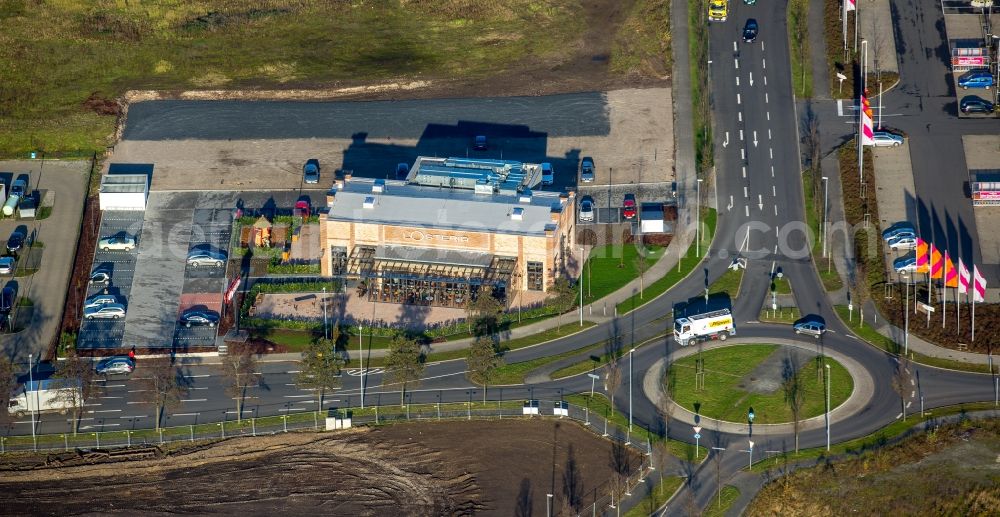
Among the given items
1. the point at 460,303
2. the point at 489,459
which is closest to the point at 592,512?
the point at 489,459

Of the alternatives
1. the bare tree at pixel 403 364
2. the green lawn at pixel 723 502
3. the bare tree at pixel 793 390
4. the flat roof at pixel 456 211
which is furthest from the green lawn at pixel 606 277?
the green lawn at pixel 723 502

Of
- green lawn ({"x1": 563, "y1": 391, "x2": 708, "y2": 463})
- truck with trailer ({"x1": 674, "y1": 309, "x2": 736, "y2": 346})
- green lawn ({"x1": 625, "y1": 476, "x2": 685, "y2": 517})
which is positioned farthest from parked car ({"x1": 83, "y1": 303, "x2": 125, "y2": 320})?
green lawn ({"x1": 625, "y1": 476, "x2": 685, "y2": 517})

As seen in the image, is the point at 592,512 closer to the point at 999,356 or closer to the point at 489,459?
the point at 489,459

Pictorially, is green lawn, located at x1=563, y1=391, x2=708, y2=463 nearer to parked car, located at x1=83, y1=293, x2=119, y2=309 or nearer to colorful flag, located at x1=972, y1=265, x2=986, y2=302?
colorful flag, located at x1=972, y1=265, x2=986, y2=302

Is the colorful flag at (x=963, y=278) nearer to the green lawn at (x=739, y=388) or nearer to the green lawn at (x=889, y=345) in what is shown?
the green lawn at (x=889, y=345)

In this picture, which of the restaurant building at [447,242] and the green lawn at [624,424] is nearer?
the green lawn at [624,424]

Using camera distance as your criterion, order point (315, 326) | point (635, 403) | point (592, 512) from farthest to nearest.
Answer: point (315, 326)
point (635, 403)
point (592, 512)

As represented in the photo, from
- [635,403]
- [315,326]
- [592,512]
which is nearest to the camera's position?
[592,512]
